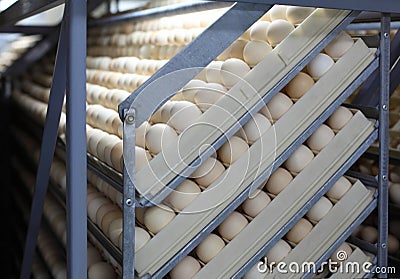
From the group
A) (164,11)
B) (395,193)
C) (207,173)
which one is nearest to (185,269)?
(207,173)

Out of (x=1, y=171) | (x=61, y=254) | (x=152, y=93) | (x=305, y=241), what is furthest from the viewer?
(x=1, y=171)

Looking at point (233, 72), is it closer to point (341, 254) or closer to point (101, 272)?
point (341, 254)

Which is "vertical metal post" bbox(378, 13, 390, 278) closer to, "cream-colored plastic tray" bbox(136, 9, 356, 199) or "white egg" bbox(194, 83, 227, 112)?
"cream-colored plastic tray" bbox(136, 9, 356, 199)

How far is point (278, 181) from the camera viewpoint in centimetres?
197

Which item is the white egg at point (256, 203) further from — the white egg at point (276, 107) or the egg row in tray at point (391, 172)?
the egg row in tray at point (391, 172)

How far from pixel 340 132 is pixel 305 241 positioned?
15.4 inches

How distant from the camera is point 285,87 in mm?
2043

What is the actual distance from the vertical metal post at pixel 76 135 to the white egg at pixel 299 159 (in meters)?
0.72

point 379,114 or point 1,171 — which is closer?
point 379,114

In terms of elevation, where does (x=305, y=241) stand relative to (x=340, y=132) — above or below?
below

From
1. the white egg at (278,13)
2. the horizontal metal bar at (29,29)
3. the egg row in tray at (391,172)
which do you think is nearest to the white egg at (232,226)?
the white egg at (278,13)

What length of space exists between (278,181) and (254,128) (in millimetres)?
206

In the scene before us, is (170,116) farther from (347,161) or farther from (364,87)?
(364,87)

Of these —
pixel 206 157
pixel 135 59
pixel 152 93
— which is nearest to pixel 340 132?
pixel 206 157
